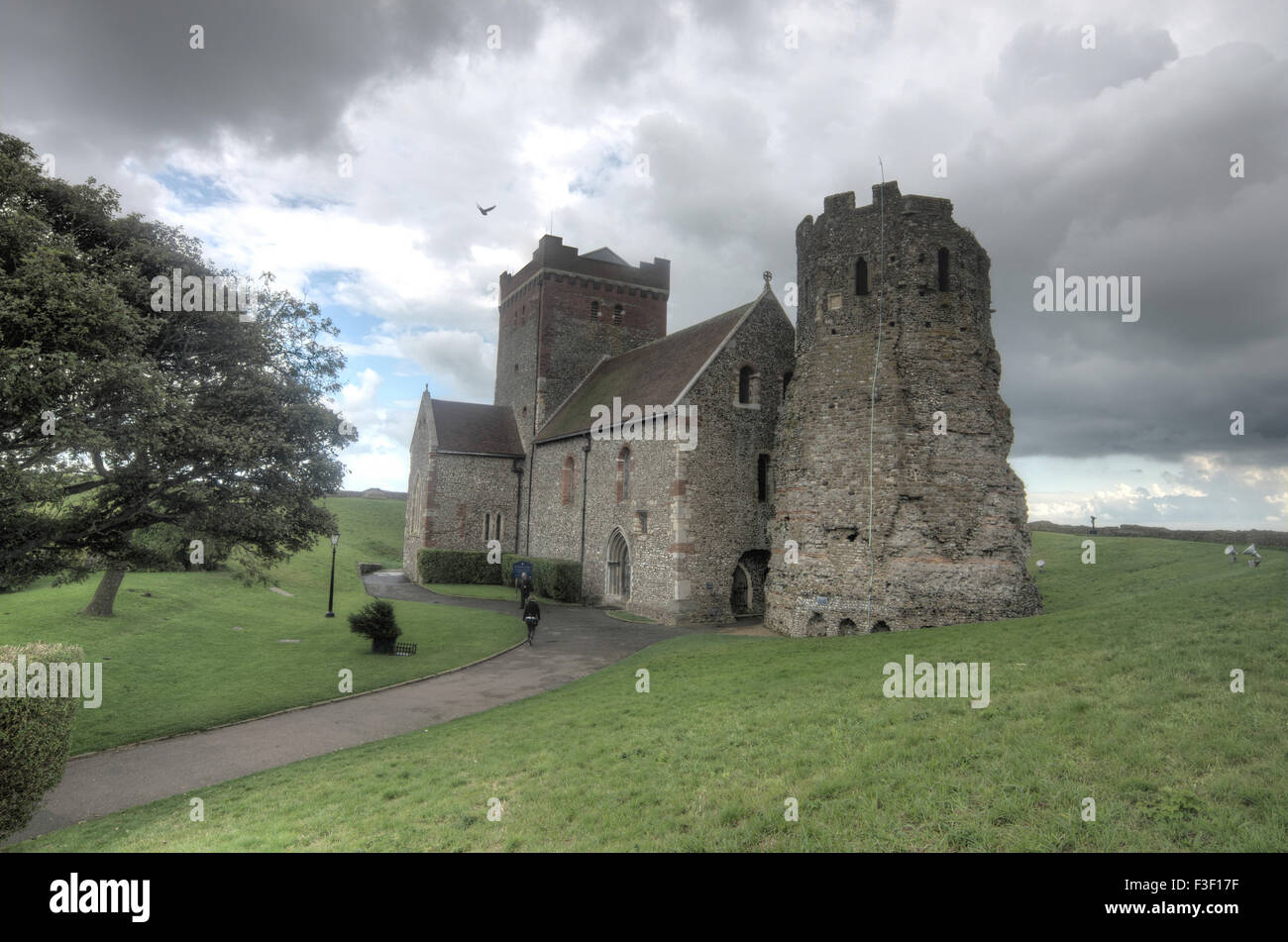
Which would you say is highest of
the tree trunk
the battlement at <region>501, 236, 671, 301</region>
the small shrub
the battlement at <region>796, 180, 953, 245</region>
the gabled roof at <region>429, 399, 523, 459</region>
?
the battlement at <region>501, 236, 671, 301</region>

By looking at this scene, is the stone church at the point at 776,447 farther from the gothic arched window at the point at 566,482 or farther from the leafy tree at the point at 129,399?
the leafy tree at the point at 129,399

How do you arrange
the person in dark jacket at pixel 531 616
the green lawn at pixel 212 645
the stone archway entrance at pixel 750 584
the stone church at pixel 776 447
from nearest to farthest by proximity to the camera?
the green lawn at pixel 212 645
the stone church at pixel 776 447
the person in dark jacket at pixel 531 616
the stone archway entrance at pixel 750 584

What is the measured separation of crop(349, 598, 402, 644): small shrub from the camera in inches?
744

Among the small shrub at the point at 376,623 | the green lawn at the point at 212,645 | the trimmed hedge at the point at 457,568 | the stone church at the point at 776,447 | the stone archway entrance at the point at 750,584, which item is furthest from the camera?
the trimmed hedge at the point at 457,568

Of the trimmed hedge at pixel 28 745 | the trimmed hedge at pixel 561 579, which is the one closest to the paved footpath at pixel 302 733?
the trimmed hedge at pixel 28 745

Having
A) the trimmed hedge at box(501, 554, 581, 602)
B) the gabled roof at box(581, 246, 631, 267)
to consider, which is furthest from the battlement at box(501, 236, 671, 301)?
the trimmed hedge at box(501, 554, 581, 602)

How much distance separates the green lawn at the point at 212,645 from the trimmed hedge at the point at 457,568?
7.21 metres

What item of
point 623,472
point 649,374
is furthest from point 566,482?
point 649,374

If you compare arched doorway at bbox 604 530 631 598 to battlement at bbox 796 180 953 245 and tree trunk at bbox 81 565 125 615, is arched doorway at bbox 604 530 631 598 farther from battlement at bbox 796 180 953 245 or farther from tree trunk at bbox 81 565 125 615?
tree trunk at bbox 81 565 125 615

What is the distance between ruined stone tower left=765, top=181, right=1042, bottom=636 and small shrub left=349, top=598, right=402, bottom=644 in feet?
37.2

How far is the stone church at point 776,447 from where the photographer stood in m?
18.1

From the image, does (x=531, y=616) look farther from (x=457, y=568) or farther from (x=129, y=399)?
(x=457, y=568)
